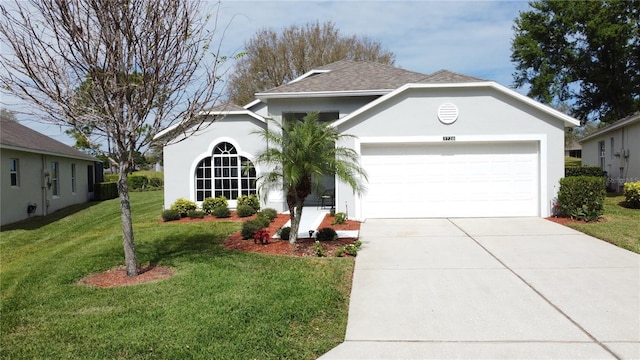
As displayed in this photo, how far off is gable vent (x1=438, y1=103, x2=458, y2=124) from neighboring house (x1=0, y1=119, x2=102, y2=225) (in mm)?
14576

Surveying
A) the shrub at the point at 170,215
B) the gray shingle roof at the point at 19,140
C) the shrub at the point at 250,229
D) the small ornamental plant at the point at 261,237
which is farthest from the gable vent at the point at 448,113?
the gray shingle roof at the point at 19,140

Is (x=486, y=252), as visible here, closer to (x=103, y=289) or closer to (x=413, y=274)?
(x=413, y=274)

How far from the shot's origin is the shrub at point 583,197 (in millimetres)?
11523

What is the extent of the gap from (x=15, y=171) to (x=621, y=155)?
24871 mm

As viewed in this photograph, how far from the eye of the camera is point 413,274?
7031 mm

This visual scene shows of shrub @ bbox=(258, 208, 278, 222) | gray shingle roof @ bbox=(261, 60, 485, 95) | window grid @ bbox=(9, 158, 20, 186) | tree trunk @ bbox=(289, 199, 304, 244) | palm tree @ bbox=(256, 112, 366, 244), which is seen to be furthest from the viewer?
window grid @ bbox=(9, 158, 20, 186)

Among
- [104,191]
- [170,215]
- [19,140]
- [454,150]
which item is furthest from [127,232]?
[104,191]

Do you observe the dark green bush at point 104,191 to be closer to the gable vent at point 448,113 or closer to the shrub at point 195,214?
the shrub at point 195,214

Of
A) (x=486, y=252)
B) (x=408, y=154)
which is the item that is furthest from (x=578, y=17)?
(x=486, y=252)

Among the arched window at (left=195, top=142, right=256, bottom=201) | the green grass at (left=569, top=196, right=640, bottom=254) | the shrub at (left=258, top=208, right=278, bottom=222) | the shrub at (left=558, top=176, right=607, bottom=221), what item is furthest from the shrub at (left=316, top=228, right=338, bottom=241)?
the shrub at (left=558, top=176, right=607, bottom=221)

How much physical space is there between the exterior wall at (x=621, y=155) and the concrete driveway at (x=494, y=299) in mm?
10667

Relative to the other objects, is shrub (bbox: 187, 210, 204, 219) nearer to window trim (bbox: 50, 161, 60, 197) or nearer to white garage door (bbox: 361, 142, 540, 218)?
white garage door (bbox: 361, 142, 540, 218)

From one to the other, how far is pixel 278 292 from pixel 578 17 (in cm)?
2970

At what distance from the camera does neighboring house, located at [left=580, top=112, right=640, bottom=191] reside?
17.7 m
